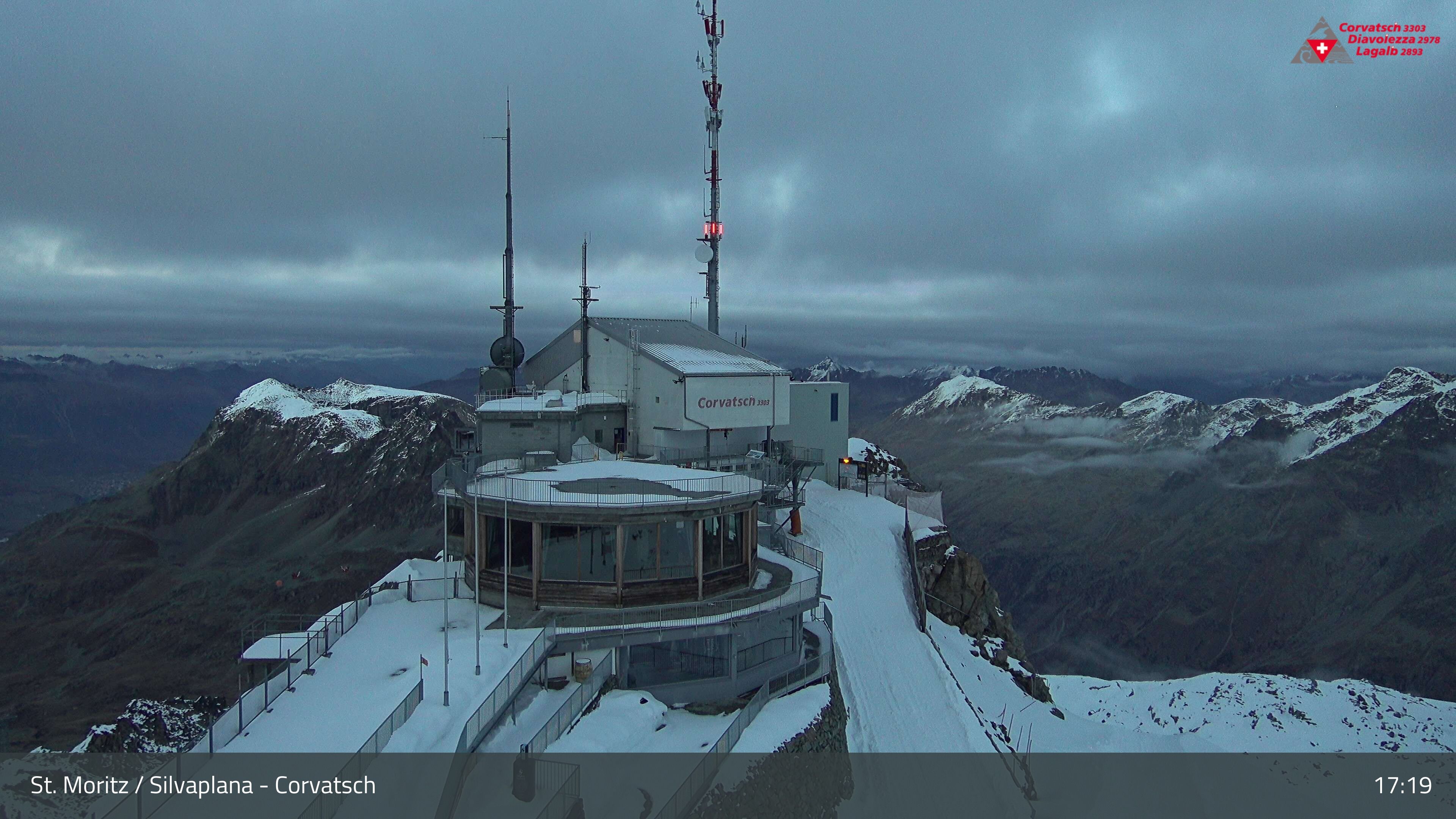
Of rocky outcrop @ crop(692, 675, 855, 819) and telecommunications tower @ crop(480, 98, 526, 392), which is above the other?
telecommunications tower @ crop(480, 98, 526, 392)

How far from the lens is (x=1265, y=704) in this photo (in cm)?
8100

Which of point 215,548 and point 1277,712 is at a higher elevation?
point 215,548

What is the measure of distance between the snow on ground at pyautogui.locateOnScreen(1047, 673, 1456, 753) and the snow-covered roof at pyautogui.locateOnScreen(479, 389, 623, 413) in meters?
42.3

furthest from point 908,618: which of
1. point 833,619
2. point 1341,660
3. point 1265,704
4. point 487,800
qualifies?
point 1341,660

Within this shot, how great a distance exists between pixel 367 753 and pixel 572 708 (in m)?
5.09

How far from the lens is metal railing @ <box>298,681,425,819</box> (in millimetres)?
12016

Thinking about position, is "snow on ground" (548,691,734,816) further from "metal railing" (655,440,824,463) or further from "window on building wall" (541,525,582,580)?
"metal railing" (655,440,824,463)

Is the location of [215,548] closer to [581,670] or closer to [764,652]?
[764,652]

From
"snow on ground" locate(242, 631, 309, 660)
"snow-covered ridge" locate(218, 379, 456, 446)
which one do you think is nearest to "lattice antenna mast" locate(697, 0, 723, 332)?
"snow on ground" locate(242, 631, 309, 660)

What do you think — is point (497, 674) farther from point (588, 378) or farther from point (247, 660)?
point (588, 378)

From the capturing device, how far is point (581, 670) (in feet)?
64.7

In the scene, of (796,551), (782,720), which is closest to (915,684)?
(796,551)
